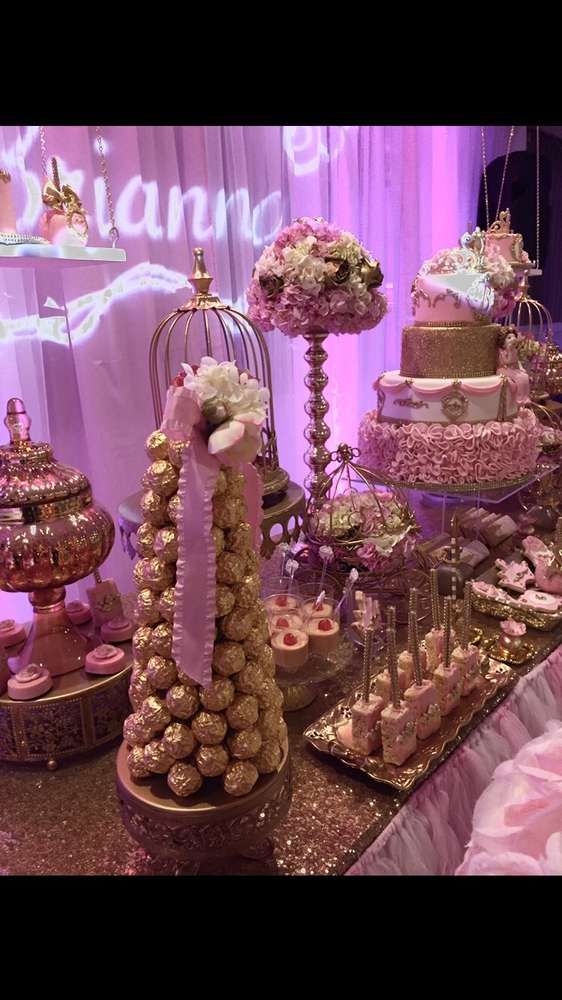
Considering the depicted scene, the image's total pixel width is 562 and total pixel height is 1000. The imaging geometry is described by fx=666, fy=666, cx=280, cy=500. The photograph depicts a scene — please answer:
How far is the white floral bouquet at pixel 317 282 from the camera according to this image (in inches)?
66.7

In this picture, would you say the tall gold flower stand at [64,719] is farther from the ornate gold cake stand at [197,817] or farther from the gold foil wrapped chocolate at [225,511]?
the gold foil wrapped chocolate at [225,511]

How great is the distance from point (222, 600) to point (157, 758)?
0.72 ft

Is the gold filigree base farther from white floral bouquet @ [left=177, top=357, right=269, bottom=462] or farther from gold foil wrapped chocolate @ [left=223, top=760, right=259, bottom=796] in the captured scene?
white floral bouquet @ [left=177, top=357, right=269, bottom=462]

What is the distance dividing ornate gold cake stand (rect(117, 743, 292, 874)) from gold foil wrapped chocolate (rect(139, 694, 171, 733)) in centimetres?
8

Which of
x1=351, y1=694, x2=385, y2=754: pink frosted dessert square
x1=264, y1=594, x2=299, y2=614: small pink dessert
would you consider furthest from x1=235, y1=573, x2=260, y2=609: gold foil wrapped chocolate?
x1=264, y1=594, x2=299, y2=614: small pink dessert

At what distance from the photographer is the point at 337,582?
61.5 inches

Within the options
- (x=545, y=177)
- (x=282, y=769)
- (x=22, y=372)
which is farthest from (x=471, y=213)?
(x=282, y=769)

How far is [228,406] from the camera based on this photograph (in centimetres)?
79

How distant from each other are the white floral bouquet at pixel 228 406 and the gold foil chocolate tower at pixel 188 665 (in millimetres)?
59

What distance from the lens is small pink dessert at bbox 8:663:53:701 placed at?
1.11 m

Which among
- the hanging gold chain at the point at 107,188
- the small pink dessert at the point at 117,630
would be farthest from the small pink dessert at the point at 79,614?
the hanging gold chain at the point at 107,188

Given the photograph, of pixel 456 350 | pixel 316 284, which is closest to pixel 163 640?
pixel 316 284

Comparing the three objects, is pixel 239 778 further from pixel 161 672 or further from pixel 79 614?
pixel 79 614
